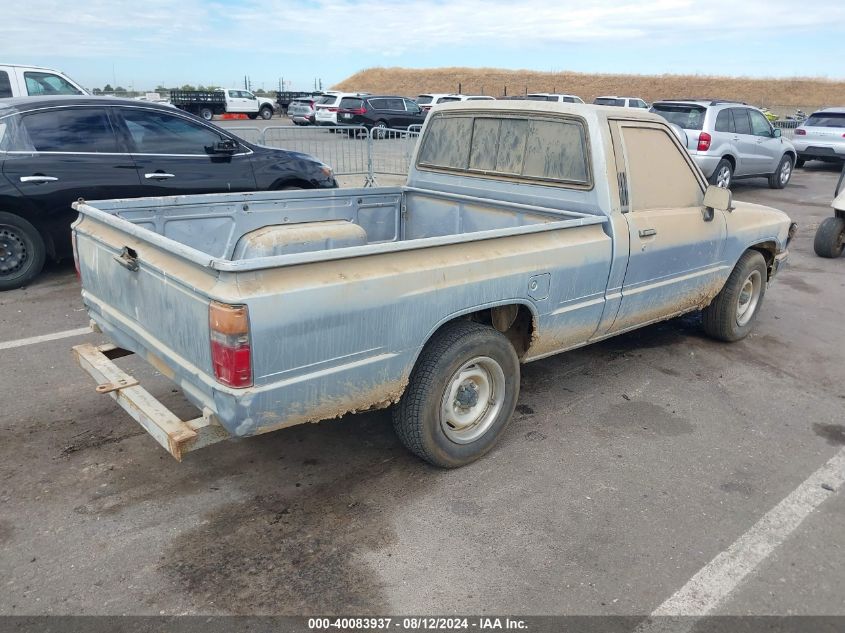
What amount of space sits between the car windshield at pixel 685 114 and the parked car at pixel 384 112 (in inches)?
556

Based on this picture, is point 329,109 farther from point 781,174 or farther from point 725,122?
point 725,122

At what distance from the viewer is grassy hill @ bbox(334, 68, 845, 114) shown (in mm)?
63406

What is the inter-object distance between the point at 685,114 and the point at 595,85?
6231 cm

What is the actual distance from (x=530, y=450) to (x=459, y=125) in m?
2.49

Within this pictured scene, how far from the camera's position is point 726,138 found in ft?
42.4

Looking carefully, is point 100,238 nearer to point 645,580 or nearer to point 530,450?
point 530,450

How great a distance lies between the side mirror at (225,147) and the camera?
7305 mm

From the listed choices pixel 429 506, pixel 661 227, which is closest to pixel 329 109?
pixel 661 227

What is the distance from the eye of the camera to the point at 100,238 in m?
3.42

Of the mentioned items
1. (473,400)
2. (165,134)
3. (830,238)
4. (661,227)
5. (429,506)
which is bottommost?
(429,506)

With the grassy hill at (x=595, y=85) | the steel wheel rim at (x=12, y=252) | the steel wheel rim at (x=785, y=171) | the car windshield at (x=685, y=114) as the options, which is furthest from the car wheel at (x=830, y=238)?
the grassy hill at (x=595, y=85)

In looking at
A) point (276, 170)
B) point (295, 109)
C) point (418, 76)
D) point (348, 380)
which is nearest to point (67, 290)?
point (276, 170)

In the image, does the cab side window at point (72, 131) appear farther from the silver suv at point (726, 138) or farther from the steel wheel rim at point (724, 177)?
the steel wheel rim at point (724, 177)

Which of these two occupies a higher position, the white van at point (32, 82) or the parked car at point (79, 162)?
the white van at point (32, 82)
